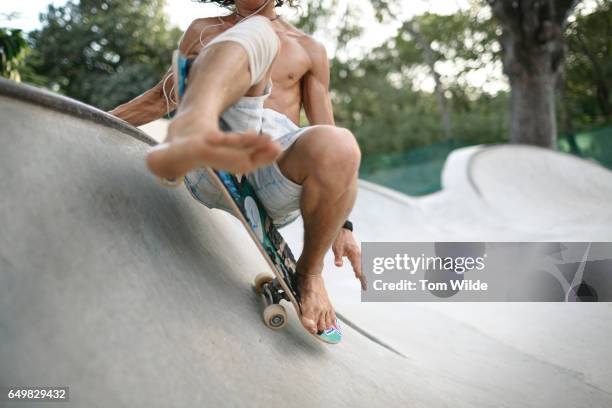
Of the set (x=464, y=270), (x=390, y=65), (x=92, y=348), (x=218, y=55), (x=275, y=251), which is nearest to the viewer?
(x=92, y=348)

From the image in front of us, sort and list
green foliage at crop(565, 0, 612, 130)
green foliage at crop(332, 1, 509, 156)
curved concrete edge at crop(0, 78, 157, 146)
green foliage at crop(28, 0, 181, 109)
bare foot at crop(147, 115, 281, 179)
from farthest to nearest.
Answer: green foliage at crop(332, 1, 509, 156), green foliage at crop(565, 0, 612, 130), green foliage at crop(28, 0, 181, 109), curved concrete edge at crop(0, 78, 157, 146), bare foot at crop(147, 115, 281, 179)

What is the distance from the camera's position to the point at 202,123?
50.6 inches

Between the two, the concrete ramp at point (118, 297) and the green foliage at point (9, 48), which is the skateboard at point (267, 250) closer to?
the concrete ramp at point (118, 297)

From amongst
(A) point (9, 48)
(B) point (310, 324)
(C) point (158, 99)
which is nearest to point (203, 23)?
(C) point (158, 99)

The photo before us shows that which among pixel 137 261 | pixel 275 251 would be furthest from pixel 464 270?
pixel 137 261

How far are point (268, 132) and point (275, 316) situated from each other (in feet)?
2.29

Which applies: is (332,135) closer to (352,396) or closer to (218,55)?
(218,55)

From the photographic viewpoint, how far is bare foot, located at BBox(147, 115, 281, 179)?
122 cm

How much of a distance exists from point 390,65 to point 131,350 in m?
29.6

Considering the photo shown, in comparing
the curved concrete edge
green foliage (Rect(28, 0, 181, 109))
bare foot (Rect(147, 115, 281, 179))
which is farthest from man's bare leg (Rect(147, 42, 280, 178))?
green foliage (Rect(28, 0, 181, 109))

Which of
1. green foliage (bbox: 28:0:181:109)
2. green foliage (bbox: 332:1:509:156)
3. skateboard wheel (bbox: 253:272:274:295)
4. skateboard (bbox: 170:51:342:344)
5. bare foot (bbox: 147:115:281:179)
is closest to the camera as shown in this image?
bare foot (bbox: 147:115:281:179)

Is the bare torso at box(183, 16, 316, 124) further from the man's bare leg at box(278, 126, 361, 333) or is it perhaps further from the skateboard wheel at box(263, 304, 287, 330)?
the skateboard wheel at box(263, 304, 287, 330)

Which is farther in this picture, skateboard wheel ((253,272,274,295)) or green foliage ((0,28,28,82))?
green foliage ((0,28,28,82))

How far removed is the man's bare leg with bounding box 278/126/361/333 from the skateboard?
2.3 inches
